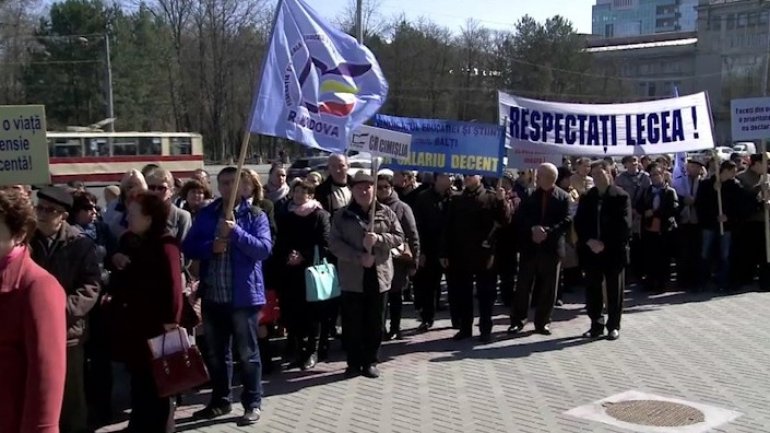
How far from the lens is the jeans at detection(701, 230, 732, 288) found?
12414 millimetres

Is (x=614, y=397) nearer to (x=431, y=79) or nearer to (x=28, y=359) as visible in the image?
(x=28, y=359)

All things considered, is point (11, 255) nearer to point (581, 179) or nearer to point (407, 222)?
point (407, 222)

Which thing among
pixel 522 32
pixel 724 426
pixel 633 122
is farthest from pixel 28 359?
pixel 522 32

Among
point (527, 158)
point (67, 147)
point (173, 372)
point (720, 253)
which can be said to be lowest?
point (720, 253)

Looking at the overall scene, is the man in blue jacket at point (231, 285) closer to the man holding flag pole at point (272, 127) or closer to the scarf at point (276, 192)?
the man holding flag pole at point (272, 127)

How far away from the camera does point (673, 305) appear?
11.5m

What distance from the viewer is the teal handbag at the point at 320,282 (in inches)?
314

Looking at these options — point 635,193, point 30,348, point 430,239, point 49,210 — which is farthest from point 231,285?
point 635,193

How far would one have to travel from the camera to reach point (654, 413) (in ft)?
22.2

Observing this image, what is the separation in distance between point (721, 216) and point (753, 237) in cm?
83

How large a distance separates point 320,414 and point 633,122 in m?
6.64

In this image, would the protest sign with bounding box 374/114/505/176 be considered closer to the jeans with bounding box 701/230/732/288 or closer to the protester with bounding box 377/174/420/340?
the protester with bounding box 377/174/420/340

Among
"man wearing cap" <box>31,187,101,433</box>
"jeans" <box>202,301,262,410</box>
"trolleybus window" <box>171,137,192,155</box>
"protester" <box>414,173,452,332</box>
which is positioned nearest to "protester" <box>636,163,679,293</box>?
"protester" <box>414,173,452,332</box>

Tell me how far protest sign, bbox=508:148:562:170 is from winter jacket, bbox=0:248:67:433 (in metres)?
8.28
